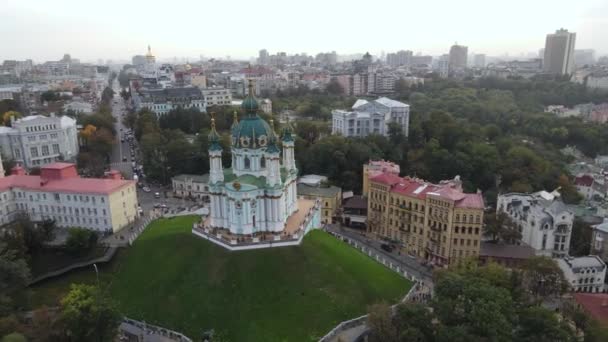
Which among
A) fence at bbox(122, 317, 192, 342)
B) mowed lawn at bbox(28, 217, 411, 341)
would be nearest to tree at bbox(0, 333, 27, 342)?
fence at bbox(122, 317, 192, 342)

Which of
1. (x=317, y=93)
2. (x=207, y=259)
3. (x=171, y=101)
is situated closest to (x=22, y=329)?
(x=207, y=259)

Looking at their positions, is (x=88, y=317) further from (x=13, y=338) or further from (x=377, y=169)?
(x=377, y=169)

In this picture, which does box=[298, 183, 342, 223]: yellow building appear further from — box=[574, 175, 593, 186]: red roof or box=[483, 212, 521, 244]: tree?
box=[574, 175, 593, 186]: red roof

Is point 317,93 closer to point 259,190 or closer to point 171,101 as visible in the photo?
point 171,101

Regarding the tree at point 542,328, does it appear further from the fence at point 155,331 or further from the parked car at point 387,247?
the parked car at point 387,247

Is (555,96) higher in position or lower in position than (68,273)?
higher

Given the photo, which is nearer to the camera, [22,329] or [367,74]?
[22,329]

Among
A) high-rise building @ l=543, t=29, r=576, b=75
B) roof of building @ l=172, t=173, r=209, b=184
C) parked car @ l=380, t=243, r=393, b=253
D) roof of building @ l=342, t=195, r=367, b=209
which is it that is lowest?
parked car @ l=380, t=243, r=393, b=253
